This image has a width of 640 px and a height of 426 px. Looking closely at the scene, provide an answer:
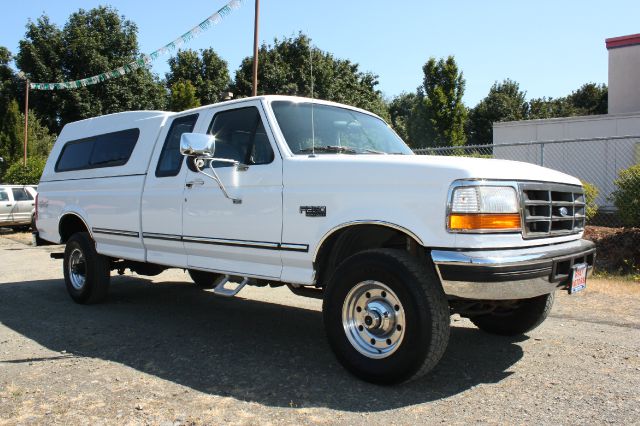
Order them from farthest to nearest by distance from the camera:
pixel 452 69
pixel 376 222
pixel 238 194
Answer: pixel 452 69
pixel 238 194
pixel 376 222

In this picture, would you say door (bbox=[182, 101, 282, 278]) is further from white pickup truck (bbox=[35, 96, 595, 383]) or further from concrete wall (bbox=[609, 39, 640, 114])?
concrete wall (bbox=[609, 39, 640, 114])

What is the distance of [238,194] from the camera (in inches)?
175

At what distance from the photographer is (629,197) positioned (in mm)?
8766

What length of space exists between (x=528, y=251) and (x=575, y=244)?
767 millimetres

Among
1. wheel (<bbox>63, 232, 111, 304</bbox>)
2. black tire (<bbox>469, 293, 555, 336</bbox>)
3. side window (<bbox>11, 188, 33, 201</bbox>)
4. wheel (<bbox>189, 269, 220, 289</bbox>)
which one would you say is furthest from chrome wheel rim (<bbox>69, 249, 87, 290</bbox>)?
side window (<bbox>11, 188, 33, 201</bbox>)

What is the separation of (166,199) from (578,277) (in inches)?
144

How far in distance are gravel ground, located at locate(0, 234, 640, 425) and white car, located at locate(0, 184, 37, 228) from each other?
43.7 ft

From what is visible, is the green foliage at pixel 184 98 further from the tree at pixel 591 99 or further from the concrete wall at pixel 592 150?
the tree at pixel 591 99

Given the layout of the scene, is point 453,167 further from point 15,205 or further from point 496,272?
point 15,205

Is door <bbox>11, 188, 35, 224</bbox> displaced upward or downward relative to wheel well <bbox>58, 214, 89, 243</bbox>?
upward

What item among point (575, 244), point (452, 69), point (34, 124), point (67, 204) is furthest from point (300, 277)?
point (34, 124)

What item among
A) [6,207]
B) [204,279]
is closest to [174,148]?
[204,279]

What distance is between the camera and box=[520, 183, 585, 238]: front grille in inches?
136

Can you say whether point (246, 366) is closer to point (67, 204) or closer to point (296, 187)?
point (296, 187)
